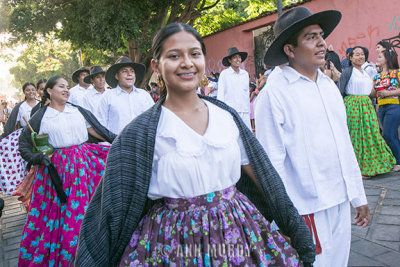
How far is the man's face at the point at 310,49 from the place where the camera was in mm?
2670

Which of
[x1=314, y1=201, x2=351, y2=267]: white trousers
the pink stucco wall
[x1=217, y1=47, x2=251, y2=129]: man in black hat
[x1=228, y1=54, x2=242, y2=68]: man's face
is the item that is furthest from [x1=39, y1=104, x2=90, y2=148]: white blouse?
the pink stucco wall

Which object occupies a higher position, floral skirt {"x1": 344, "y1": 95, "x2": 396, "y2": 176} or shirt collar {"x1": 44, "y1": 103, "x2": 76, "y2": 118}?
shirt collar {"x1": 44, "y1": 103, "x2": 76, "y2": 118}

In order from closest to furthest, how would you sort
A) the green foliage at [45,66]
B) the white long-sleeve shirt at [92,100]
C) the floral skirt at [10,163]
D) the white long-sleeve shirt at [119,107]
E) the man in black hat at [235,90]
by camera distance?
the floral skirt at [10,163] → the white long-sleeve shirt at [119,107] → the white long-sleeve shirt at [92,100] → the man in black hat at [235,90] → the green foliage at [45,66]

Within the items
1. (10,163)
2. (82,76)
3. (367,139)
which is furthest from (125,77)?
(367,139)

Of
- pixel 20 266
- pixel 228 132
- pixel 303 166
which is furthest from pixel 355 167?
pixel 20 266

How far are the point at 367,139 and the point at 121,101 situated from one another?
157 inches

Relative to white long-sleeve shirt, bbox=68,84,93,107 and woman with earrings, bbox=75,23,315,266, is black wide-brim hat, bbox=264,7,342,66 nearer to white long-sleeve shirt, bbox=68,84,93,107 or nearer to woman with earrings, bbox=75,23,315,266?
woman with earrings, bbox=75,23,315,266

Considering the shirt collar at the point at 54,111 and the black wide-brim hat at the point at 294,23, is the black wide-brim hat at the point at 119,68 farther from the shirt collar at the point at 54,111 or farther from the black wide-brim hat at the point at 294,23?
the black wide-brim hat at the point at 294,23

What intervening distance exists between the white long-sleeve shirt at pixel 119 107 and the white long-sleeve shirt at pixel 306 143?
3412 mm

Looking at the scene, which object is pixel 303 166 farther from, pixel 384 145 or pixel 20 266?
pixel 384 145

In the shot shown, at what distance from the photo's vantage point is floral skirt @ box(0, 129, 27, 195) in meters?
5.33

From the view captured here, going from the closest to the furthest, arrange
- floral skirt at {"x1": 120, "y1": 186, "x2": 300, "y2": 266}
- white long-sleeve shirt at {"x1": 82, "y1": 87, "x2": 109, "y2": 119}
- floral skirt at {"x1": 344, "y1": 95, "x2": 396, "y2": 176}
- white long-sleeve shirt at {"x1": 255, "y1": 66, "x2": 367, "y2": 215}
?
floral skirt at {"x1": 120, "y1": 186, "x2": 300, "y2": 266} → white long-sleeve shirt at {"x1": 255, "y1": 66, "x2": 367, "y2": 215} → floral skirt at {"x1": 344, "y1": 95, "x2": 396, "y2": 176} → white long-sleeve shirt at {"x1": 82, "y1": 87, "x2": 109, "y2": 119}

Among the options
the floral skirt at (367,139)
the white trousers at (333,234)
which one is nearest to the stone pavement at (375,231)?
the floral skirt at (367,139)

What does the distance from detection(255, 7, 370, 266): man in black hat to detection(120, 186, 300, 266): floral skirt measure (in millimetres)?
642
